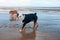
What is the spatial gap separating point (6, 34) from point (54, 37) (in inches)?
76.4

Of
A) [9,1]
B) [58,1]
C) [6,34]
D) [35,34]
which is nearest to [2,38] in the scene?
[6,34]

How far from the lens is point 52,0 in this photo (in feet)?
101

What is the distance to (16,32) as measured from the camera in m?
8.98

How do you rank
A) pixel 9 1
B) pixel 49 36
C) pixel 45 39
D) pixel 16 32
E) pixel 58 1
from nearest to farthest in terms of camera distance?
pixel 45 39 → pixel 49 36 → pixel 16 32 → pixel 58 1 → pixel 9 1

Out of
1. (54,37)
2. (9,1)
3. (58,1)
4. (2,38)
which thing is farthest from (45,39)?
(9,1)

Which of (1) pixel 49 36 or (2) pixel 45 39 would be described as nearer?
(2) pixel 45 39

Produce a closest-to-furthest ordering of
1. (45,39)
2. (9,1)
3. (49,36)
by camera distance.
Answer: (45,39)
(49,36)
(9,1)

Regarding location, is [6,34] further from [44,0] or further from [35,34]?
[44,0]

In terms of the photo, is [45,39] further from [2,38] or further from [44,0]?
[44,0]

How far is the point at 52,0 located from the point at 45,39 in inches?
919

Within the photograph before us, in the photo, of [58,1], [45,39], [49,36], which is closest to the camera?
[45,39]

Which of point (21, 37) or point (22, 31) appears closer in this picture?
point (21, 37)

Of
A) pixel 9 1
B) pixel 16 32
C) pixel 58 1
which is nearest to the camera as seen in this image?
pixel 16 32

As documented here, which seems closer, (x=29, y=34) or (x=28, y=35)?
(x=28, y=35)
